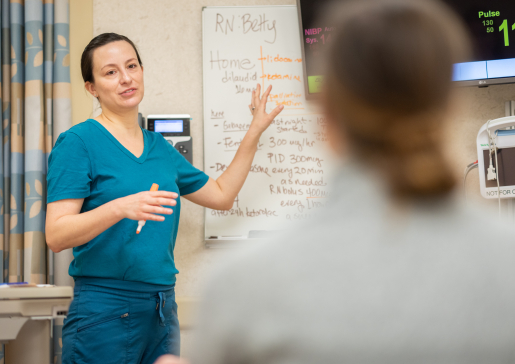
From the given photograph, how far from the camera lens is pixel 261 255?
471 millimetres

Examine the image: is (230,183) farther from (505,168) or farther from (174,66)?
(505,168)

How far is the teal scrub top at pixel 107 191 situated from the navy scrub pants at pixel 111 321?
4 cm

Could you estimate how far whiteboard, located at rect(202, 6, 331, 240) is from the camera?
214 cm

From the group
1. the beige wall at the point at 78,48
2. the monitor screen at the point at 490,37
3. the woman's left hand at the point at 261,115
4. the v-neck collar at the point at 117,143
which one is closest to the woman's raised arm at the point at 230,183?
the woman's left hand at the point at 261,115

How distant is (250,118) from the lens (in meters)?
2.19

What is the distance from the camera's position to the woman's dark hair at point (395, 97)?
0.46 m

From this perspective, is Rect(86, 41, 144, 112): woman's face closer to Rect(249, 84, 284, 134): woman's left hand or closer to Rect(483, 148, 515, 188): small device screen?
Rect(249, 84, 284, 134): woman's left hand

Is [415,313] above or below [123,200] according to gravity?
below

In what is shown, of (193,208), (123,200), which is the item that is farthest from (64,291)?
(193,208)

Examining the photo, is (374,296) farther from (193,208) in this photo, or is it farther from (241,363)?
(193,208)

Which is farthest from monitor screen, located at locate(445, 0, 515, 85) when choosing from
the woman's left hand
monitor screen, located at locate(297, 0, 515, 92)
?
the woman's left hand

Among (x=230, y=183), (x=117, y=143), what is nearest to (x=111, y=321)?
(x=117, y=143)

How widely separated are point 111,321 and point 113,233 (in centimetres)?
26

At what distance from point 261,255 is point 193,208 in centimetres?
172
